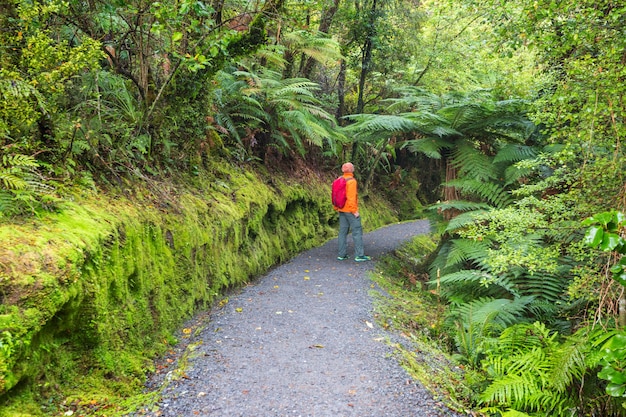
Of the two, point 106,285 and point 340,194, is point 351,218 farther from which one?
point 106,285

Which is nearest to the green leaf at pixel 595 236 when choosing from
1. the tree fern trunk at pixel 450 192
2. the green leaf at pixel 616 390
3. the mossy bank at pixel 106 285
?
the green leaf at pixel 616 390

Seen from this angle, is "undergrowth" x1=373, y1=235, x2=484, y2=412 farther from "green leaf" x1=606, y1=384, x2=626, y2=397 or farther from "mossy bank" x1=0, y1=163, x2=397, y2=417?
"mossy bank" x1=0, y1=163, x2=397, y2=417

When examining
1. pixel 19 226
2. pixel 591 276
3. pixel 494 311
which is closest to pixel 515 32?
pixel 591 276

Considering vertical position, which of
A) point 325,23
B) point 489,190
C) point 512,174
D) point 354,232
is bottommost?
point 354,232

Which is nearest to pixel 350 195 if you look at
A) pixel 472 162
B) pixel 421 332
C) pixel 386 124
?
pixel 386 124

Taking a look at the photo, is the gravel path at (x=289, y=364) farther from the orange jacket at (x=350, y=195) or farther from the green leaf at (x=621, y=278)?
the orange jacket at (x=350, y=195)

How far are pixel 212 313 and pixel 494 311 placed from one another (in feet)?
10.6

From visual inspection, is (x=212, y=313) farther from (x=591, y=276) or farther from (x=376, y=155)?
(x=376, y=155)

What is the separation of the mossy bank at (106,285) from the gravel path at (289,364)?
0.31 meters

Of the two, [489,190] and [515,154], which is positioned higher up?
[515,154]

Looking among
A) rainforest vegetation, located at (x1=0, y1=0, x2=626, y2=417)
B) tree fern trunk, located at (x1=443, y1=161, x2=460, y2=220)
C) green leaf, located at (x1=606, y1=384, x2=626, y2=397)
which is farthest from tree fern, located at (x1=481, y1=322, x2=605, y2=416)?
tree fern trunk, located at (x1=443, y1=161, x2=460, y2=220)

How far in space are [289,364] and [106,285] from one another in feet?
5.48

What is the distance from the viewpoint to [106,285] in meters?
3.27

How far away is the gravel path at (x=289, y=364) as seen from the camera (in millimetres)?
3127
